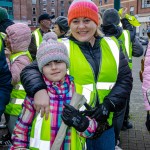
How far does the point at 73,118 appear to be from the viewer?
177 cm

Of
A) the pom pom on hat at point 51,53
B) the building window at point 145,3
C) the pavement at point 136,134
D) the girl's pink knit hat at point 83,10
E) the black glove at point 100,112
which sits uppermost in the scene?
the building window at point 145,3

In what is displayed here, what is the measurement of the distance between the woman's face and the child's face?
384mm

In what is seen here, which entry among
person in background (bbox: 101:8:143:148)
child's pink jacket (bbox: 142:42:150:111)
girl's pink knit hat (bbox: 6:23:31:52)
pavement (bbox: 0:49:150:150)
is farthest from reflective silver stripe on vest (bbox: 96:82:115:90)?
pavement (bbox: 0:49:150:150)

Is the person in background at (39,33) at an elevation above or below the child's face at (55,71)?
above

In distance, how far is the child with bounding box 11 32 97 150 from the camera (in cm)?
181

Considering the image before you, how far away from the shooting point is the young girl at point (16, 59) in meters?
3.10

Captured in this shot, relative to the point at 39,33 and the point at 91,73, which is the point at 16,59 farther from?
the point at 39,33

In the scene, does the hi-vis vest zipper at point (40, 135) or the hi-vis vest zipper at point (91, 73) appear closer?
the hi-vis vest zipper at point (40, 135)

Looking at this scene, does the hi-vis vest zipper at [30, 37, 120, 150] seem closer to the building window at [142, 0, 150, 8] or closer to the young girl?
the young girl

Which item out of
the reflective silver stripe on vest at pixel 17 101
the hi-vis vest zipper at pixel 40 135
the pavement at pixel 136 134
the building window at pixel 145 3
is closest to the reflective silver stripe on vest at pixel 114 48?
the hi-vis vest zipper at pixel 40 135

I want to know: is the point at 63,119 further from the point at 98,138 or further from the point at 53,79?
the point at 98,138

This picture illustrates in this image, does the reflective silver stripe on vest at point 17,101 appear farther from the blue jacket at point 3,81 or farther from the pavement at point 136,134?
the pavement at point 136,134

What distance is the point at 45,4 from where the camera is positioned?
213 feet

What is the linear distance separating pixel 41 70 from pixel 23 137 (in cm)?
49
